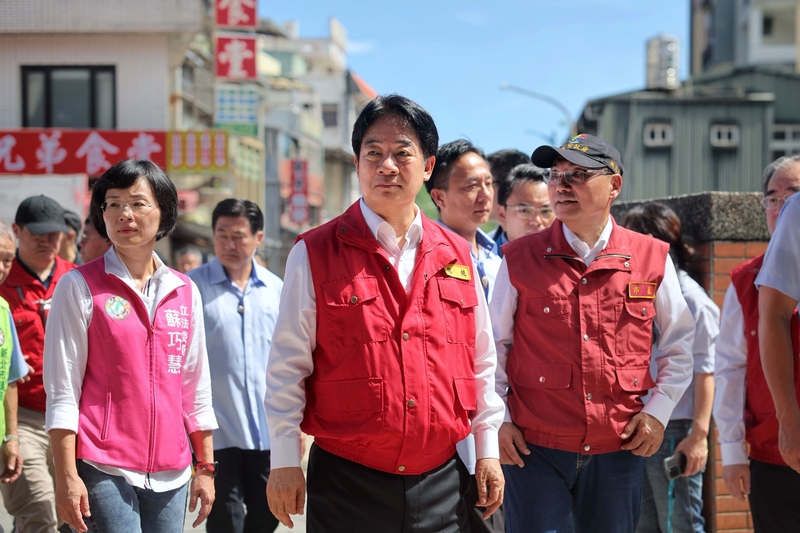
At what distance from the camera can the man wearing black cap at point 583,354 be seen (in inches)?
142

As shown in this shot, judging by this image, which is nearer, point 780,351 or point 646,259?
point 780,351

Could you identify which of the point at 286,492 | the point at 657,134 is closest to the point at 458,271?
the point at 286,492

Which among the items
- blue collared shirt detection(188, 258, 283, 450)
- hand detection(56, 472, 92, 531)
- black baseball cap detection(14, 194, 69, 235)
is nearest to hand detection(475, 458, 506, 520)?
hand detection(56, 472, 92, 531)

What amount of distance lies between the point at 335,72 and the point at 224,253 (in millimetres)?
64096

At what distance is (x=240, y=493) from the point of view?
5.30 m

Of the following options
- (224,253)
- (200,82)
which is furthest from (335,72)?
(224,253)

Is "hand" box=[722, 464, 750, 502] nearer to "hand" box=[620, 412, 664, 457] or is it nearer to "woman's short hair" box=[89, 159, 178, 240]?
"hand" box=[620, 412, 664, 457]

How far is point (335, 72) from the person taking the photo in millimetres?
68000

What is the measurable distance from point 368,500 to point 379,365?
1.54ft

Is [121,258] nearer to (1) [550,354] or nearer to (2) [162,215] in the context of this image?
(2) [162,215]

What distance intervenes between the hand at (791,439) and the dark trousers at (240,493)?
115 inches

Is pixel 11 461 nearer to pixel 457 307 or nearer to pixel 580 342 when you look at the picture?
pixel 457 307

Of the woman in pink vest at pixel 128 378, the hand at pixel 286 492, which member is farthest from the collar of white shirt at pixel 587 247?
the woman in pink vest at pixel 128 378

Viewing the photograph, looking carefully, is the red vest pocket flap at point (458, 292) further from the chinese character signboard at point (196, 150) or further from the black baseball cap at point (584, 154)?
the chinese character signboard at point (196, 150)
